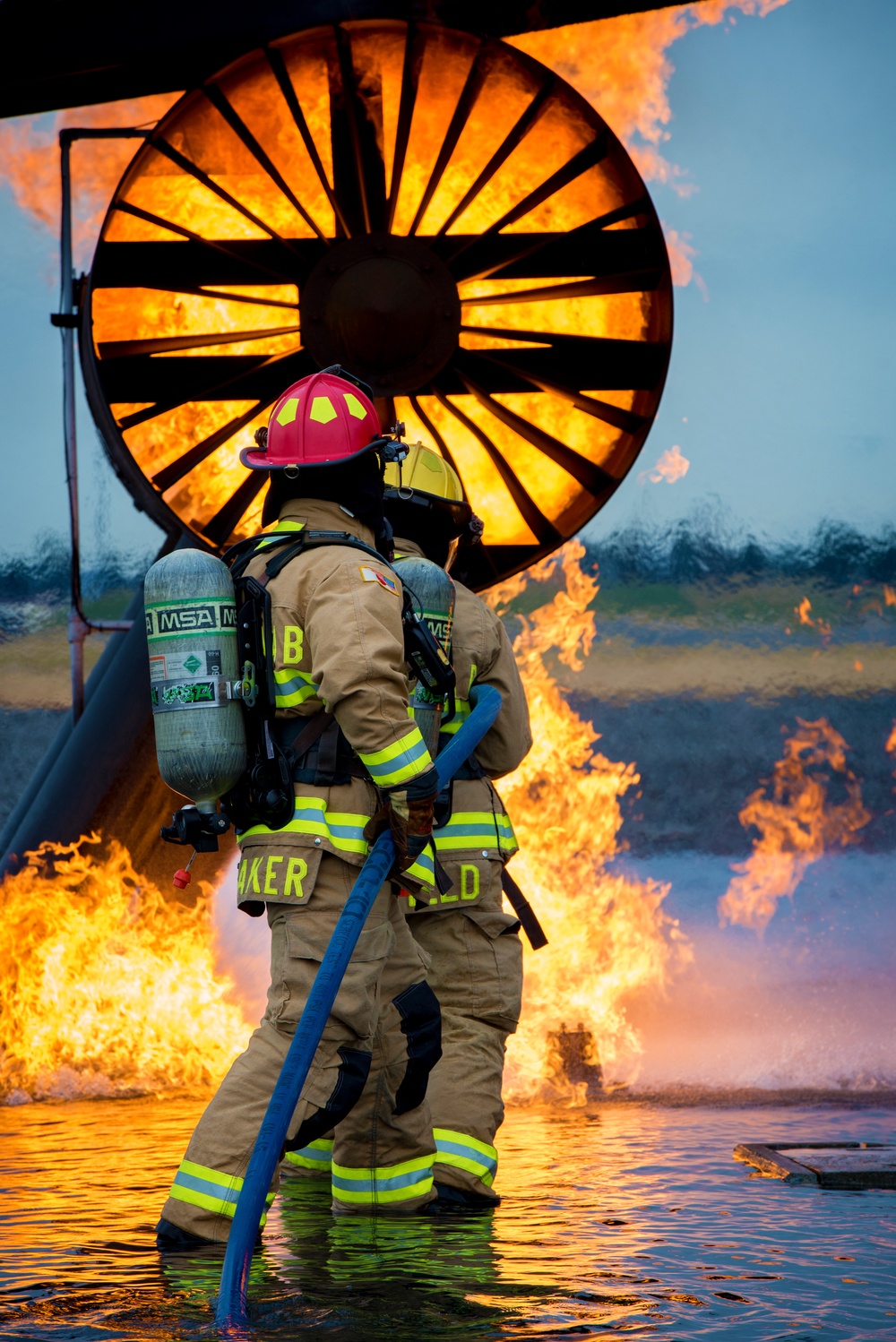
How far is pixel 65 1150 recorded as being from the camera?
4387 millimetres

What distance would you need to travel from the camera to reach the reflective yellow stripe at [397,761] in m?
3.08

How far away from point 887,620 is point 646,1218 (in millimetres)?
8118

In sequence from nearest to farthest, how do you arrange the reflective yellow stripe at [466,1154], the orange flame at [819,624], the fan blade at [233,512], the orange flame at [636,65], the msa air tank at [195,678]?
1. the msa air tank at [195,678]
2. the reflective yellow stripe at [466,1154]
3. the fan blade at [233,512]
4. the orange flame at [636,65]
5. the orange flame at [819,624]

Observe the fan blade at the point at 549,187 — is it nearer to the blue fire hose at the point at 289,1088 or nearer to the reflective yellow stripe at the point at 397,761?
the reflective yellow stripe at the point at 397,761

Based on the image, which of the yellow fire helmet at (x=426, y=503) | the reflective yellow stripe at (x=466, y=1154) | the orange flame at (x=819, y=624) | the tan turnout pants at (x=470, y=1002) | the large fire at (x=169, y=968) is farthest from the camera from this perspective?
the orange flame at (x=819, y=624)

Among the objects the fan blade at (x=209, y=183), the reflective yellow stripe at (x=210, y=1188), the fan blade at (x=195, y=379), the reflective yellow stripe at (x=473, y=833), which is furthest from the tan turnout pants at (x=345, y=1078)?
the fan blade at (x=209, y=183)

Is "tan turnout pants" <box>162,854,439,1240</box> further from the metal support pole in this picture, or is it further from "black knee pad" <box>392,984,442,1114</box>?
the metal support pole

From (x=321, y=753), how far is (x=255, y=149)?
2.81 m

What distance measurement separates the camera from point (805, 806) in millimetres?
12289

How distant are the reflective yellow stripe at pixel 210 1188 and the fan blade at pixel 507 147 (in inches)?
137

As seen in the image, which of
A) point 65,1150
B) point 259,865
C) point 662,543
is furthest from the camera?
point 662,543

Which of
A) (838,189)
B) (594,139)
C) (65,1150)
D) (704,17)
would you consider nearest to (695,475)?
(838,189)

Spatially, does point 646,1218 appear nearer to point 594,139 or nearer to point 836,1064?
point 836,1064

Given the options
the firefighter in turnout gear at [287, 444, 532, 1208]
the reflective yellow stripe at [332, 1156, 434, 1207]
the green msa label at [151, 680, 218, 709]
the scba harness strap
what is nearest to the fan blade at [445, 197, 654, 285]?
the firefighter in turnout gear at [287, 444, 532, 1208]
